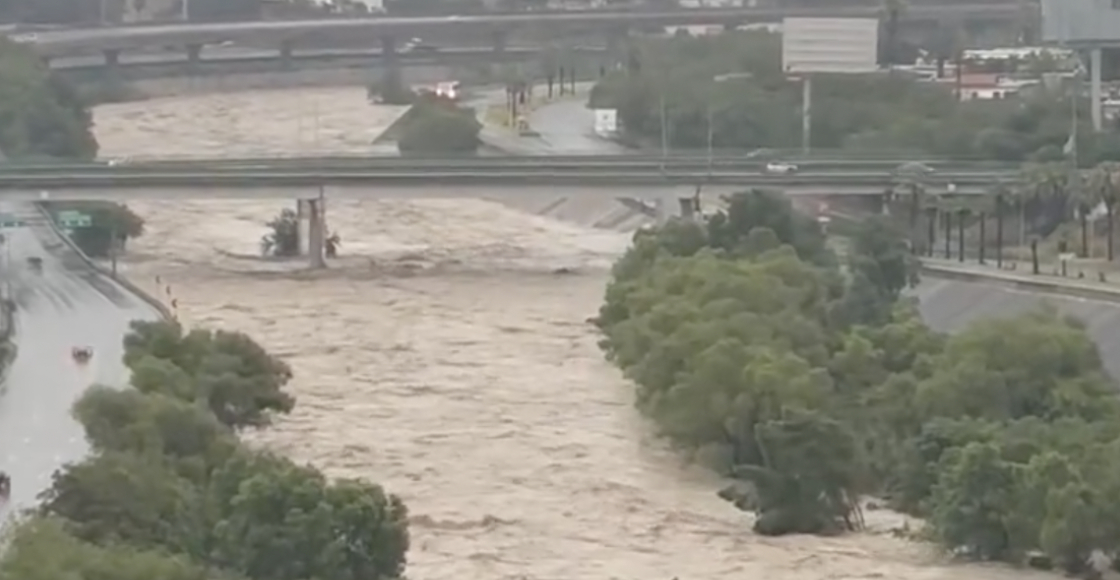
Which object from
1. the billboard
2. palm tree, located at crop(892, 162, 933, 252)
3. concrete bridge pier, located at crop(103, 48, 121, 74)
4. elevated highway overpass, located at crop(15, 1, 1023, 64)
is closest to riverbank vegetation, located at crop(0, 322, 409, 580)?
palm tree, located at crop(892, 162, 933, 252)

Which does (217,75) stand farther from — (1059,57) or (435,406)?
(435,406)

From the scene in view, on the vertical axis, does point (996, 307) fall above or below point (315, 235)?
above

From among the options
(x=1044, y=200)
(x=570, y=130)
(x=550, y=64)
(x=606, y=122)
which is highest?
(x=1044, y=200)

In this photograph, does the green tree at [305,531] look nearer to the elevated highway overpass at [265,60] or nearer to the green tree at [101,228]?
the green tree at [101,228]

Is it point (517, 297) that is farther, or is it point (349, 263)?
point (349, 263)

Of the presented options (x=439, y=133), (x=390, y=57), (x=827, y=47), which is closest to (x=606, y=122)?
(x=439, y=133)

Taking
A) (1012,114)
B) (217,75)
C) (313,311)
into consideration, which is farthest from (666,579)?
(217,75)

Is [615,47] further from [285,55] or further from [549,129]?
[549,129]
